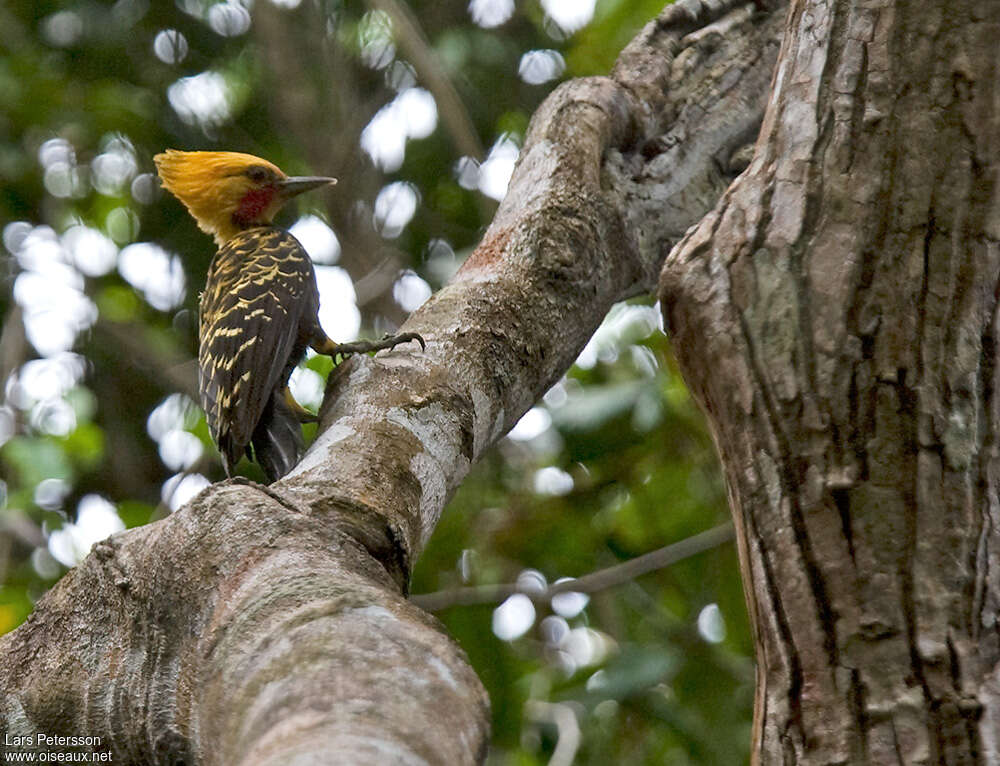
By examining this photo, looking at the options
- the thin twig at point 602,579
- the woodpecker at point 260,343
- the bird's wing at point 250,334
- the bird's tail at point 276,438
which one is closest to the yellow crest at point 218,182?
the woodpecker at point 260,343

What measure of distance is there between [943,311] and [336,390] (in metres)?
1.17

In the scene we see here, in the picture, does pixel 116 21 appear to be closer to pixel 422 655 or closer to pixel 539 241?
pixel 539 241

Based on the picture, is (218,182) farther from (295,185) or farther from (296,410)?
(296,410)

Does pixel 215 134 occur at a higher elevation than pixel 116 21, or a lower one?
lower

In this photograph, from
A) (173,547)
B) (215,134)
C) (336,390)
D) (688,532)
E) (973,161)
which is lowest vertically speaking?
(688,532)

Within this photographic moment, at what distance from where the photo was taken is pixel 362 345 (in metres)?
2.99

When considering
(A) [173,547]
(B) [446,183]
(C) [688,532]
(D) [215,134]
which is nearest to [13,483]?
(D) [215,134]

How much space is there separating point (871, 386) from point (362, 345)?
1618 millimetres

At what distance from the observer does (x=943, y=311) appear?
63.2 inches

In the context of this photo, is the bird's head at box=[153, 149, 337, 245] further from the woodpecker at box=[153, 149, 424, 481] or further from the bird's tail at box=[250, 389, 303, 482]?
the bird's tail at box=[250, 389, 303, 482]

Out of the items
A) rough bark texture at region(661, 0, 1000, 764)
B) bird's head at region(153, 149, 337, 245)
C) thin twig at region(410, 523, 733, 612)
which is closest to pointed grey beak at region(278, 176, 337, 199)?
bird's head at region(153, 149, 337, 245)

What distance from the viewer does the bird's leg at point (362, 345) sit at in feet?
7.94

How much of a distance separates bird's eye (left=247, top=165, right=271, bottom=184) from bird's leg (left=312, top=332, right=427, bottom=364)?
0.92 metres

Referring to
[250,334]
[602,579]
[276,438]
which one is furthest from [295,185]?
[602,579]
